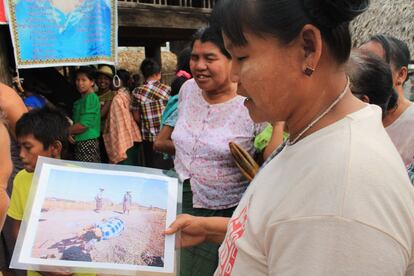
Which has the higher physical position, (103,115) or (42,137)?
(42,137)

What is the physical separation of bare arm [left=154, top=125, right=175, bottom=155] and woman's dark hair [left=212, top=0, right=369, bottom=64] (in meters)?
1.81

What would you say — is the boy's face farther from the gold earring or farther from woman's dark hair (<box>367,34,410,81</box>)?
woman's dark hair (<box>367,34,410,81</box>)

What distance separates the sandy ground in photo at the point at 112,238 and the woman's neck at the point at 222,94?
0.96m

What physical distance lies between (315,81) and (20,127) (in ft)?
5.89

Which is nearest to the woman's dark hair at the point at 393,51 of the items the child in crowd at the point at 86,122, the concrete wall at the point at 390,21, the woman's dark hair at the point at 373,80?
the woman's dark hair at the point at 373,80

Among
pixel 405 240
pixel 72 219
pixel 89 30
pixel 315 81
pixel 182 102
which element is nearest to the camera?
pixel 405 240

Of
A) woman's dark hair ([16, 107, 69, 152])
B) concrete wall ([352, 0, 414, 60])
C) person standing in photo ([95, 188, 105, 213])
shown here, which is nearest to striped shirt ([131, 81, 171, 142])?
concrete wall ([352, 0, 414, 60])

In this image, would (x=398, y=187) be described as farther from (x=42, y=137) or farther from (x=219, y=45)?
(x=42, y=137)

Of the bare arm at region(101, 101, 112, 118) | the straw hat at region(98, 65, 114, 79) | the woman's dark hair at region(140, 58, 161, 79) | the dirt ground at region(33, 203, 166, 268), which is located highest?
the dirt ground at region(33, 203, 166, 268)

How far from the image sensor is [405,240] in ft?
1.99

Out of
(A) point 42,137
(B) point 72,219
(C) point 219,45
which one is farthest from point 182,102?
(B) point 72,219

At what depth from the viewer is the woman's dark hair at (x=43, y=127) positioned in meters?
2.02

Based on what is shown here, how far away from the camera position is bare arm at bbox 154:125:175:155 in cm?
254

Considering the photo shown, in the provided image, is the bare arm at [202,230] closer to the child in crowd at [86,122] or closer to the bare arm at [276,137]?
the bare arm at [276,137]
